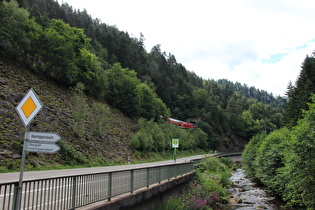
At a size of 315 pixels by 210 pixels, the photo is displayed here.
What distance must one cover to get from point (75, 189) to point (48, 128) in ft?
71.4

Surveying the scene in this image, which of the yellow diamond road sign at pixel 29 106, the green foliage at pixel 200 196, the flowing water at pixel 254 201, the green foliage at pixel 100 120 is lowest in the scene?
the flowing water at pixel 254 201

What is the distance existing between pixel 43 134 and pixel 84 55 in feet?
133

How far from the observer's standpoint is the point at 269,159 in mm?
22203

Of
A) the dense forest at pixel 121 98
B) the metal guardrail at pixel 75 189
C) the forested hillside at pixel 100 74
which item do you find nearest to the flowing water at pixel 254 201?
the dense forest at pixel 121 98

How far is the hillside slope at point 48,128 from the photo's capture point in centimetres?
2064

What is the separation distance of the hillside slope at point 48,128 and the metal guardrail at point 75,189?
12.2 metres

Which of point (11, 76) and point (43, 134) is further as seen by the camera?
point (11, 76)

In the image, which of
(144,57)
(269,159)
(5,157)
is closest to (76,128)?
(5,157)

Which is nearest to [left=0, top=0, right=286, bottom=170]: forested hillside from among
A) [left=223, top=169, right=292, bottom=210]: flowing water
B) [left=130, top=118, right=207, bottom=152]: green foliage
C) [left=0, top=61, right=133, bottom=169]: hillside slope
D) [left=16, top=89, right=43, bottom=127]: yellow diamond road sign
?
[left=130, top=118, right=207, bottom=152]: green foliage

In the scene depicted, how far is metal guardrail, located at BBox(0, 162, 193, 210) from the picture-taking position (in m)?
5.27

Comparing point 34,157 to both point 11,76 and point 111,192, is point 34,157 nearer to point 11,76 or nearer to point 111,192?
point 11,76

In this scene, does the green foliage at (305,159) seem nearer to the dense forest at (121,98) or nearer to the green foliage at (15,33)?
the dense forest at (121,98)

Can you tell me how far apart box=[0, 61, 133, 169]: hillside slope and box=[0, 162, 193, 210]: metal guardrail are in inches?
480

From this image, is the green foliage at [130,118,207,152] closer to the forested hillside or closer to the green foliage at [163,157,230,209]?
the forested hillside
